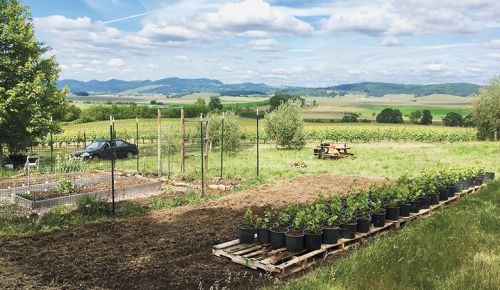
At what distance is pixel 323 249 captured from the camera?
738 cm

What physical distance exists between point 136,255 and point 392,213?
5750 mm

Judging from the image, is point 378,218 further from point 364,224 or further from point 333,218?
point 333,218

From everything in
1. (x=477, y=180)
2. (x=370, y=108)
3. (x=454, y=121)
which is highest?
(x=370, y=108)

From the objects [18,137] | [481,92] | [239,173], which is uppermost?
[481,92]

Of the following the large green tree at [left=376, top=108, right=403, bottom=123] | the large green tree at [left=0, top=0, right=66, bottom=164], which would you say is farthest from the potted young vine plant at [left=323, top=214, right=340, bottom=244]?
the large green tree at [left=376, top=108, right=403, bottom=123]

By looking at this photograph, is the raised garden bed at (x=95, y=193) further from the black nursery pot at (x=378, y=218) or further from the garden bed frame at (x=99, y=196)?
the black nursery pot at (x=378, y=218)

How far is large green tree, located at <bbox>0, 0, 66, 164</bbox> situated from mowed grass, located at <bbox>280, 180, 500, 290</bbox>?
16.1 metres

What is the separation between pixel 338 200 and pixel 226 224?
2.61 m

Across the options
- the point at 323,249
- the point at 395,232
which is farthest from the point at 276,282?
the point at 395,232

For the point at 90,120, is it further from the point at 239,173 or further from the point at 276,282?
the point at 276,282

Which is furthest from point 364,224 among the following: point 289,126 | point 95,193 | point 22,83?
point 289,126

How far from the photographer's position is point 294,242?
717 centimetres

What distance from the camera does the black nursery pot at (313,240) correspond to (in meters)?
7.32

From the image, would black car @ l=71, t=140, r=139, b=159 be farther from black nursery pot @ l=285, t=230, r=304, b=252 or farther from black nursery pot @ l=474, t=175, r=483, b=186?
black nursery pot @ l=474, t=175, r=483, b=186
